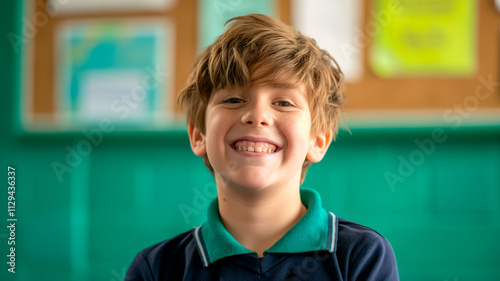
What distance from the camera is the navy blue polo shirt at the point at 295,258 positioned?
92cm

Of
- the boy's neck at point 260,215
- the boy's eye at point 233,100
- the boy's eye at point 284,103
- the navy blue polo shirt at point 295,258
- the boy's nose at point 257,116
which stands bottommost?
the navy blue polo shirt at point 295,258

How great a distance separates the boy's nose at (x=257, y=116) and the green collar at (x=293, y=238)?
0.69 ft

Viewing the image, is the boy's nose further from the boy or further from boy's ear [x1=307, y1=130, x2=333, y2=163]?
boy's ear [x1=307, y1=130, x2=333, y2=163]

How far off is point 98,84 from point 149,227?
1.92 feet

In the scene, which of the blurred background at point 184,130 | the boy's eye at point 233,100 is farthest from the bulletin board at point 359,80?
the boy's eye at point 233,100

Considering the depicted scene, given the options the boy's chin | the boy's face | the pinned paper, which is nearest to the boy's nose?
the boy's face

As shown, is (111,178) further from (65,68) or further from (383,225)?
(383,225)

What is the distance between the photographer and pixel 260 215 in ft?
3.28

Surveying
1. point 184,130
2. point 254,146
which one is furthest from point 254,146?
point 184,130

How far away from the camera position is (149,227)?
71.5 inches

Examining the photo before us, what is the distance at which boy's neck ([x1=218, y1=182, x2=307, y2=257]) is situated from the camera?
3.25 feet

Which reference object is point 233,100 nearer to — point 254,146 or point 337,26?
point 254,146

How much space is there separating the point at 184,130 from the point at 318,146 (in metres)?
0.79

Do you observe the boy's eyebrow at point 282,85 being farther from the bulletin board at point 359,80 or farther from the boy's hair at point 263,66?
the bulletin board at point 359,80
